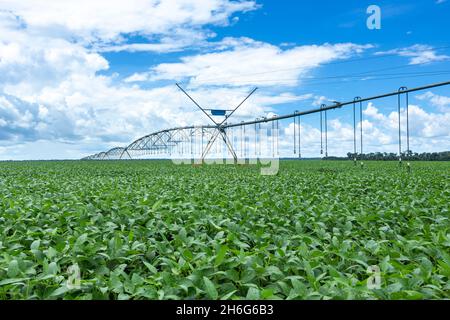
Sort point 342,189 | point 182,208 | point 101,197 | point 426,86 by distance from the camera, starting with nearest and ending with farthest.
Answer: point 182,208
point 101,197
point 342,189
point 426,86

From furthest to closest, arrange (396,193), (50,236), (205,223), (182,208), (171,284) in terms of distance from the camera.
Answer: (396,193)
(182,208)
(205,223)
(50,236)
(171,284)

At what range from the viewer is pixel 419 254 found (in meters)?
3.65

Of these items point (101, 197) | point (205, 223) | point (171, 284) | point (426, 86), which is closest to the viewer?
point (171, 284)

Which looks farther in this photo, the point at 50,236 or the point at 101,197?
the point at 101,197

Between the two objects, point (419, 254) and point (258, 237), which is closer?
point (419, 254)

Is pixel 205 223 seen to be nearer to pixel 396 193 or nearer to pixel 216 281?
pixel 216 281

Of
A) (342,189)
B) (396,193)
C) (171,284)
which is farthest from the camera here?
(342,189)

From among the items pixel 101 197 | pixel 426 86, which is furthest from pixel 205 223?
pixel 426 86

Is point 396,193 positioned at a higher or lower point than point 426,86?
lower

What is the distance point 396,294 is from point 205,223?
8.98 feet

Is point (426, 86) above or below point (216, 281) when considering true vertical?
above

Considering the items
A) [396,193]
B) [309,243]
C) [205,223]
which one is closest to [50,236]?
[205,223]

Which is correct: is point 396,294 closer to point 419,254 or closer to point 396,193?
point 419,254

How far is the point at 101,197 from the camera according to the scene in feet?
25.4
